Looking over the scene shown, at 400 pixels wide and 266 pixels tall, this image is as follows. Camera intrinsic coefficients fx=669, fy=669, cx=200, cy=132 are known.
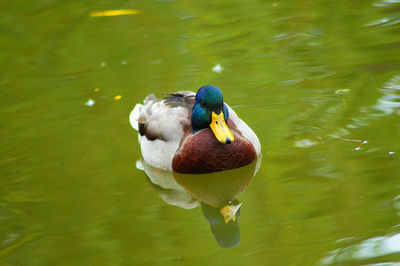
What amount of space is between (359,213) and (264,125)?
7.63ft

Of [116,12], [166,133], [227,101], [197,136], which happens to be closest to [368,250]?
[197,136]

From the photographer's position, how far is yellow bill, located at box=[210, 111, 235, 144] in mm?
6586

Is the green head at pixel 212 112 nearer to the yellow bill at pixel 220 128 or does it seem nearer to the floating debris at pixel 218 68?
the yellow bill at pixel 220 128

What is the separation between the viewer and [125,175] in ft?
22.7

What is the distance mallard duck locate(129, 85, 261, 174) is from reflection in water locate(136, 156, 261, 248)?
0.23ft

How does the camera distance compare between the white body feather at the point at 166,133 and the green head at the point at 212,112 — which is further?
the white body feather at the point at 166,133

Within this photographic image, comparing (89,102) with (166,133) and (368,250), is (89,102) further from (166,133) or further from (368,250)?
(368,250)

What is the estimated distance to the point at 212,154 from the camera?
6.73 meters

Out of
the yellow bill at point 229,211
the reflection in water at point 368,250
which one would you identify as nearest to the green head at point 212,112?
the yellow bill at point 229,211

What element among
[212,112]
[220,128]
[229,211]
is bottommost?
[229,211]

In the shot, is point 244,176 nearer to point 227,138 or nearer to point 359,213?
point 227,138

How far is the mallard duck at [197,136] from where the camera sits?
6.68m

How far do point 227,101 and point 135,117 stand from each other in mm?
1180

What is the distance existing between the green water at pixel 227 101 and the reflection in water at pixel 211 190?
0.32ft
